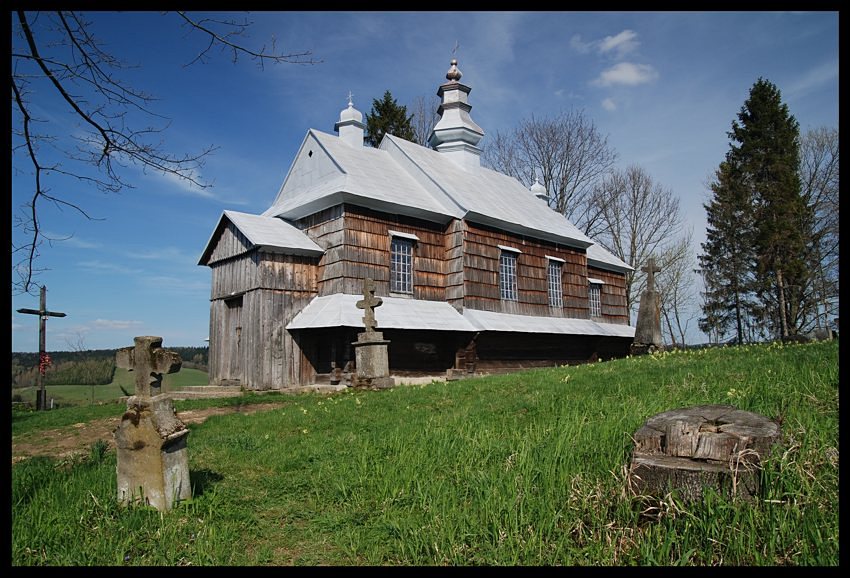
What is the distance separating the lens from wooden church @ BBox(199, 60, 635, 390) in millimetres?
17234

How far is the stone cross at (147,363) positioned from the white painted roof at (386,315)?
10603 millimetres

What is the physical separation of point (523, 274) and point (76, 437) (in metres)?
15.8

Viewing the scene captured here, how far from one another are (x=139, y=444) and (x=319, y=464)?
178cm

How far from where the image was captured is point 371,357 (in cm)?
1487

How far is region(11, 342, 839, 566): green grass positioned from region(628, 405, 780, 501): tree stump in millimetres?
114

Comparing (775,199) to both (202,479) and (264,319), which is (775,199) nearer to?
(264,319)

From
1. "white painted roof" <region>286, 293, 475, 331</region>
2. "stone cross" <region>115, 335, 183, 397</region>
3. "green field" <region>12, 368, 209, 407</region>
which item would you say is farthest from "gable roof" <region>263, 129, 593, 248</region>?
"stone cross" <region>115, 335, 183, 397</region>

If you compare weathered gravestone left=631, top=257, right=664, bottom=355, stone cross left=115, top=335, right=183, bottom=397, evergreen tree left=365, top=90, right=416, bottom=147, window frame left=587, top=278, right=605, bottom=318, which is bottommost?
stone cross left=115, top=335, right=183, bottom=397

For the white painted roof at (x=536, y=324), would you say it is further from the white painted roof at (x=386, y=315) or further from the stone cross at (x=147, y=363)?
the stone cross at (x=147, y=363)

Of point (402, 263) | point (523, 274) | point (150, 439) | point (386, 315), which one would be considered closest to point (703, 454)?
point (150, 439)

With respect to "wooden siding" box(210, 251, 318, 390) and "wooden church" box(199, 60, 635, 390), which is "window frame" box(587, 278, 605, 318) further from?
"wooden siding" box(210, 251, 318, 390)

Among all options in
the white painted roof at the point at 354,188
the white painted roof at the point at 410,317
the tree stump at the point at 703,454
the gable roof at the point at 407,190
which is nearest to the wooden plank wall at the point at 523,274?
the gable roof at the point at 407,190

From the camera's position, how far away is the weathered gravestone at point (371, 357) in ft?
48.2
